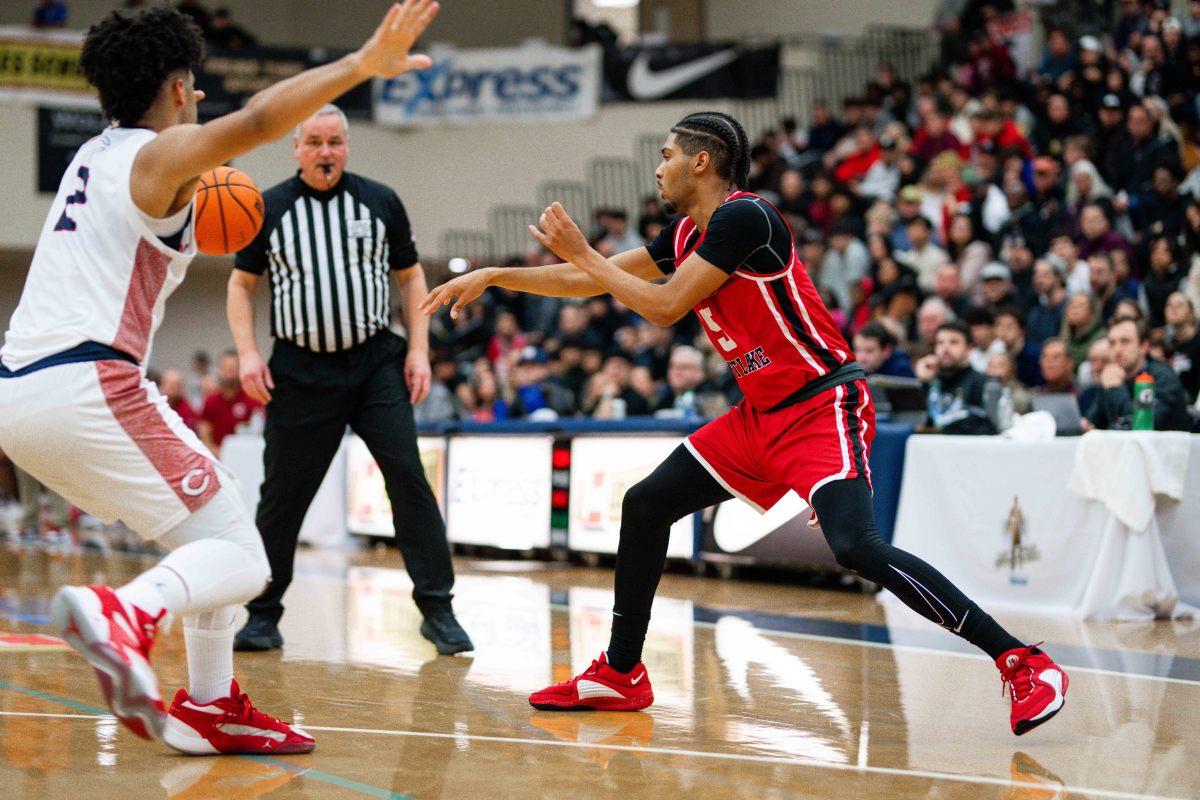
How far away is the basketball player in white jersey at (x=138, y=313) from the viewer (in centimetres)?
318

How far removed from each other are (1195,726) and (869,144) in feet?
→ 40.6

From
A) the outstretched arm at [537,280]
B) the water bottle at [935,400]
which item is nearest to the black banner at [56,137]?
the water bottle at [935,400]

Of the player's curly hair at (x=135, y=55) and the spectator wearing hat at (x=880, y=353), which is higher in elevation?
the player's curly hair at (x=135, y=55)

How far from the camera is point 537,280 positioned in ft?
15.2

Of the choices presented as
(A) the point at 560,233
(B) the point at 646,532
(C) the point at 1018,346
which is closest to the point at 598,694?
(B) the point at 646,532

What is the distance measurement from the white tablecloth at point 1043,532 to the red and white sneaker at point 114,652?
5321mm

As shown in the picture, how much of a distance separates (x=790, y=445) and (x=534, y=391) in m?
8.75

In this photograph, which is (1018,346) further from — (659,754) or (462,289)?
(659,754)

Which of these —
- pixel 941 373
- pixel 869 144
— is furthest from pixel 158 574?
pixel 869 144

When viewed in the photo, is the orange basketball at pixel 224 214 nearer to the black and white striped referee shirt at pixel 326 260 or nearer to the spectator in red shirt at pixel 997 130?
the black and white striped referee shirt at pixel 326 260

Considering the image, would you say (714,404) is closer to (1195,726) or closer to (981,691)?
(981,691)

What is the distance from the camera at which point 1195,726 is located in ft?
13.8

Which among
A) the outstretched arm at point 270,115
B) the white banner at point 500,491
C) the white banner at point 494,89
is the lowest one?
the white banner at point 500,491

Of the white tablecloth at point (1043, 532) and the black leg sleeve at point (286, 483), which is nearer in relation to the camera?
the black leg sleeve at point (286, 483)
